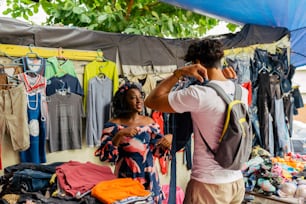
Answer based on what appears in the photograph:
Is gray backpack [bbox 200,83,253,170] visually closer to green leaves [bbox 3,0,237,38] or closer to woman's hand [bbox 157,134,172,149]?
woman's hand [bbox 157,134,172,149]

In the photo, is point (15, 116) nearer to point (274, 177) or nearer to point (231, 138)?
point (231, 138)

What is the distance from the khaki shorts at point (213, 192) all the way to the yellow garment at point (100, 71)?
1.60 m

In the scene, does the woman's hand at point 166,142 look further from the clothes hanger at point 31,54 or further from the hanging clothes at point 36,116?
the clothes hanger at point 31,54

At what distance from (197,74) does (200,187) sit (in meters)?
0.51

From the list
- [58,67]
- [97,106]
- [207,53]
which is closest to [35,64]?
[58,67]

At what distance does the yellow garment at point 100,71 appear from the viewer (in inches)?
114

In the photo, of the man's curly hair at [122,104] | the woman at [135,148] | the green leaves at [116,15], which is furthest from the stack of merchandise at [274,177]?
the green leaves at [116,15]

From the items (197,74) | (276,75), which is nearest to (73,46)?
(197,74)

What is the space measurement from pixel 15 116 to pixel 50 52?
571 millimetres

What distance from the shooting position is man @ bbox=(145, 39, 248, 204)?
143 cm

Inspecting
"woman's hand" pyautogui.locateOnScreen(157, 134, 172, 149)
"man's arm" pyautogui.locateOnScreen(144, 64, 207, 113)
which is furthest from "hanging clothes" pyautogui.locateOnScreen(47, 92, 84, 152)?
"man's arm" pyautogui.locateOnScreen(144, 64, 207, 113)

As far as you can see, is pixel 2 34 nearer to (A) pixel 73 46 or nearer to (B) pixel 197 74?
(A) pixel 73 46

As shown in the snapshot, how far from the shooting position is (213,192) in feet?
4.92

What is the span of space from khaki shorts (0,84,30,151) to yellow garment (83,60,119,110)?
58cm
